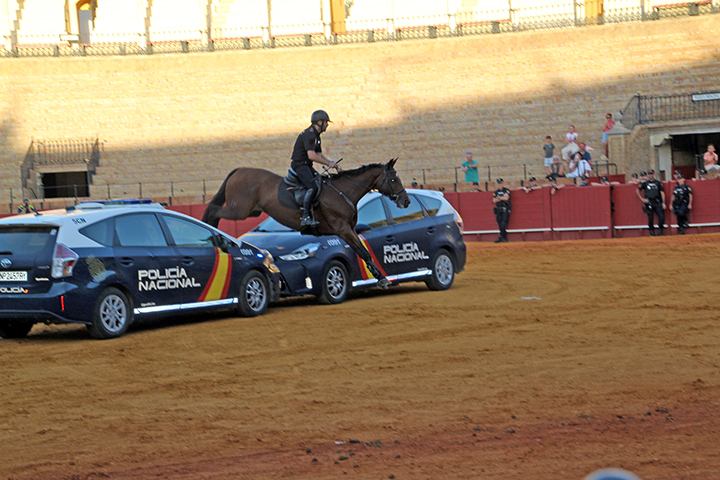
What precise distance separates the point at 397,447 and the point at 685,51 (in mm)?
35380

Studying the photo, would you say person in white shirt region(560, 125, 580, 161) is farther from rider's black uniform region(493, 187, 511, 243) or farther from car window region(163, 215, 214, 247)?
car window region(163, 215, 214, 247)

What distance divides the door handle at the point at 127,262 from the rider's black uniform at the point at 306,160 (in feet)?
10.4

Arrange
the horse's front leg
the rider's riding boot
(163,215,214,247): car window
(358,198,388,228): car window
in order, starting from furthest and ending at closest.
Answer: (358,198,388,228): car window → the horse's front leg → the rider's riding boot → (163,215,214,247): car window

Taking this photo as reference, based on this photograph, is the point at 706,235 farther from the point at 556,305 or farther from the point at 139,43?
the point at 139,43

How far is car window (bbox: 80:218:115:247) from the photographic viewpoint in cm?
1063

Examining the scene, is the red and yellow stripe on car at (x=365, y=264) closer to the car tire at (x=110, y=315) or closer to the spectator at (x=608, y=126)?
the car tire at (x=110, y=315)

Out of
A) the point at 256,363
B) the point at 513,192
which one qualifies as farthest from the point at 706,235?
the point at 256,363

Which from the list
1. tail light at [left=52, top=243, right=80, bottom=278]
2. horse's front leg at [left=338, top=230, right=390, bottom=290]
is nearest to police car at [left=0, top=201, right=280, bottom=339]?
tail light at [left=52, top=243, right=80, bottom=278]

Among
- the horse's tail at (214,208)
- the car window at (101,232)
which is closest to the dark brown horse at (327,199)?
the horse's tail at (214,208)

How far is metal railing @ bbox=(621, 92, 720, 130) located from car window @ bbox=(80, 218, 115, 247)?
2519 cm

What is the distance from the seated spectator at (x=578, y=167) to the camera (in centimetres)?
2970

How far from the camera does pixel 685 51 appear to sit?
3700 cm

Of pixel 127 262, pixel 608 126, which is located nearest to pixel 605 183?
pixel 608 126

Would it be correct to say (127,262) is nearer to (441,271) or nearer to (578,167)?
(441,271)
